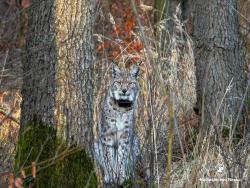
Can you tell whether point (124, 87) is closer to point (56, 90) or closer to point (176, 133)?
point (176, 133)

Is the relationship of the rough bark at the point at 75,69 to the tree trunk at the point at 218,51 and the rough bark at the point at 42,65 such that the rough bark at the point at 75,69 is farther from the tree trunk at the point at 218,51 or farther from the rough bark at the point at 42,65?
the tree trunk at the point at 218,51

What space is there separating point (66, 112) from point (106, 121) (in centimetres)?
263

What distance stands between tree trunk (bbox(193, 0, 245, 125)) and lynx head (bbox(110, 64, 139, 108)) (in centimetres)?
88

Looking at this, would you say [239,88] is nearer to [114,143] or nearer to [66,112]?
[114,143]

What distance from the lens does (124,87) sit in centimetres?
870

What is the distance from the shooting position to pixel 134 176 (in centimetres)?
618

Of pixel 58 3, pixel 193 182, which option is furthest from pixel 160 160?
pixel 58 3

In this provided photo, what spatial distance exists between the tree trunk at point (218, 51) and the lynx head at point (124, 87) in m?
0.88

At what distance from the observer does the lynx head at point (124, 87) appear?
28.5 feet

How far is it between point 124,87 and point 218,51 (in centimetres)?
129

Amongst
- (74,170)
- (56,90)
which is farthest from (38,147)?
(56,90)

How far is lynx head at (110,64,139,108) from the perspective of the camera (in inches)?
342

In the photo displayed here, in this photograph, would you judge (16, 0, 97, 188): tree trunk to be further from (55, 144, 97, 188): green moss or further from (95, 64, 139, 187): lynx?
(95, 64, 139, 187): lynx

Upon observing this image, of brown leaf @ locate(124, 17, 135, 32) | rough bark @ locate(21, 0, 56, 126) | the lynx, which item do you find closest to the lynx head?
the lynx
